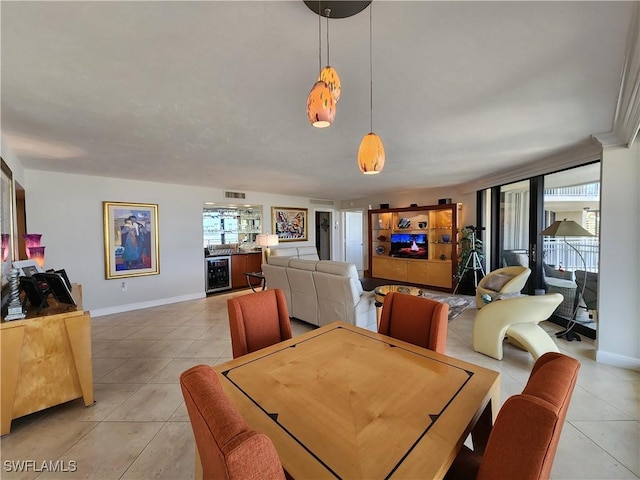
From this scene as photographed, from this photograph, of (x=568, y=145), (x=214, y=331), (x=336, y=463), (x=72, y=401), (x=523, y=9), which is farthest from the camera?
(x=214, y=331)

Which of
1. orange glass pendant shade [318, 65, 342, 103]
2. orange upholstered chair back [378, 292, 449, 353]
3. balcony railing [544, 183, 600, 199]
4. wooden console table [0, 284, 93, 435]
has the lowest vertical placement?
wooden console table [0, 284, 93, 435]

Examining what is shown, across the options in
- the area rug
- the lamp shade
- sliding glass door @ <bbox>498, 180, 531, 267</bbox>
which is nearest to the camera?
the lamp shade

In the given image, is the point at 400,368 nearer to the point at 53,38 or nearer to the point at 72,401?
the point at 53,38

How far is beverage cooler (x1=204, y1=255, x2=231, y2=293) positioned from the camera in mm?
6109

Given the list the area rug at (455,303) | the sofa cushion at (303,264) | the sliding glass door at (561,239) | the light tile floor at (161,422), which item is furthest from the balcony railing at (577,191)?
the sofa cushion at (303,264)

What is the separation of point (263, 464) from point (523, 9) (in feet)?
6.13

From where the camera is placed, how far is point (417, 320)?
1723 mm

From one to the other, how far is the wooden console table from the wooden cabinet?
168 inches

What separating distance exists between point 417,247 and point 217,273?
15.7ft

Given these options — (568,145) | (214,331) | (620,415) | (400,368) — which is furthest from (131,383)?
(568,145)

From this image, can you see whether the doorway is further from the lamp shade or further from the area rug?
the lamp shade

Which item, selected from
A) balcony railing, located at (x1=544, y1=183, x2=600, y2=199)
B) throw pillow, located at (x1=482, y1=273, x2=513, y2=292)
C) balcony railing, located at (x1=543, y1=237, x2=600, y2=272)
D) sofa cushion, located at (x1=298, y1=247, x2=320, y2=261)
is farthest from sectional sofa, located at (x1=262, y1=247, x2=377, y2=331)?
balcony railing, located at (x1=544, y1=183, x2=600, y2=199)

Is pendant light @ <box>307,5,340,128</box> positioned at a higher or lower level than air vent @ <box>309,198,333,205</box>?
lower

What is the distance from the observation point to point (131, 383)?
8.25 ft
